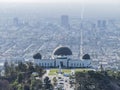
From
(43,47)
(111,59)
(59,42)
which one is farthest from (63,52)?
(59,42)

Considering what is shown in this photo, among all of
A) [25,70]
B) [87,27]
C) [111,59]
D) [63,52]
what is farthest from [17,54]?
[87,27]

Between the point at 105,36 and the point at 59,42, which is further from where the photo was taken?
the point at 105,36

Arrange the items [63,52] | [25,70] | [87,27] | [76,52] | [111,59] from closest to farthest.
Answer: [25,70] → [63,52] → [111,59] → [76,52] → [87,27]

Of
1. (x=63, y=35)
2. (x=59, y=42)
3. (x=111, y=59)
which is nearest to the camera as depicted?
(x=111, y=59)

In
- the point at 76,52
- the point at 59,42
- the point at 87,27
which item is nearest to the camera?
the point at 76,52

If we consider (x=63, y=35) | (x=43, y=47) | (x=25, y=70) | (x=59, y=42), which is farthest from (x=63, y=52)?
(x=63, y=35)

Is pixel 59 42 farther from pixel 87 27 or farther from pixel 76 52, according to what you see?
pixel 87 27

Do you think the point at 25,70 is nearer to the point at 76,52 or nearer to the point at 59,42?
the point at 76,52

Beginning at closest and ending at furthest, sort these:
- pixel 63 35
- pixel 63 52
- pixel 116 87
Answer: pixel 116 87 < pixel 63 52 < pixel 63 35

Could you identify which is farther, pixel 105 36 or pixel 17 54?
pixel 105 36
